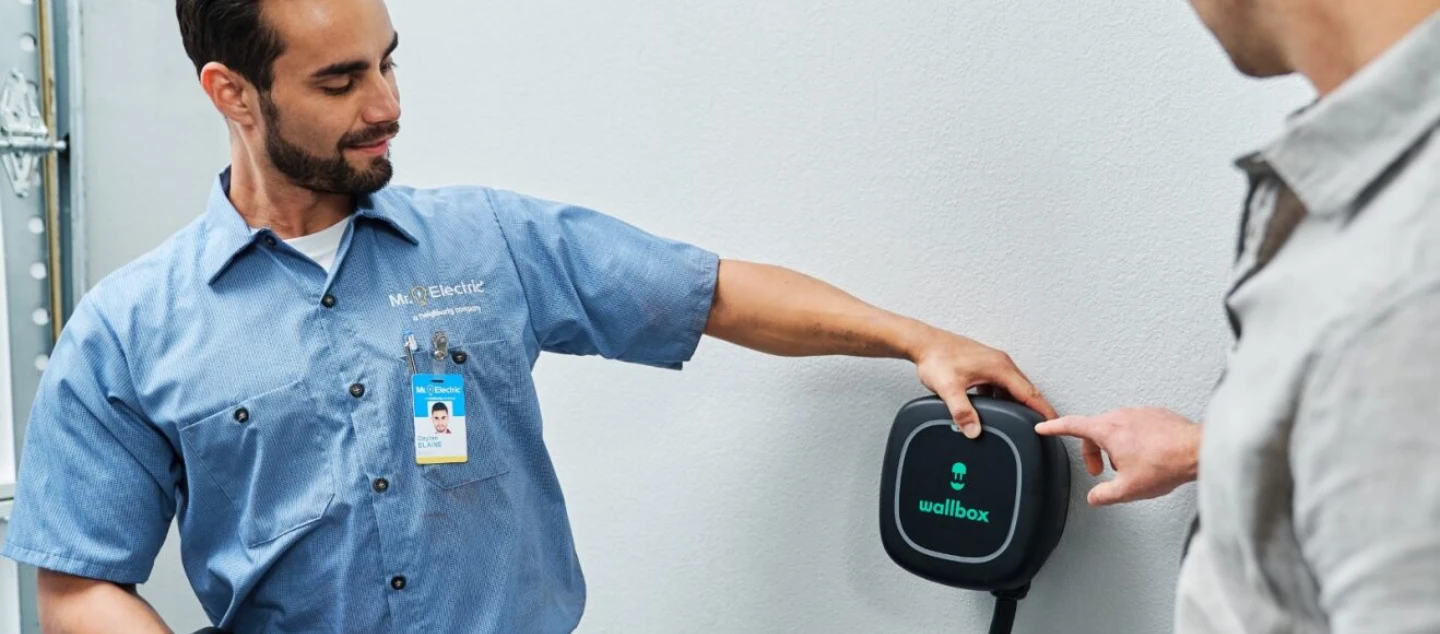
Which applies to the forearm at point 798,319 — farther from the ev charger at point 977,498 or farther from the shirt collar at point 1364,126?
the shirt collar at point 1364,126

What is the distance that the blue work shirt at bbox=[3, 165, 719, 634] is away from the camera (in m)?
1.28

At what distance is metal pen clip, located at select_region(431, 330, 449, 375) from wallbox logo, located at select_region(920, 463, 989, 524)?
1.65ft

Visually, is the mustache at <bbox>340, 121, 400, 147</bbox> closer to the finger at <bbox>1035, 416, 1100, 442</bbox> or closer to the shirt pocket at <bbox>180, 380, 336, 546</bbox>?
the shirt pocket at <bbox>180, 380, 336, 546</bbox>

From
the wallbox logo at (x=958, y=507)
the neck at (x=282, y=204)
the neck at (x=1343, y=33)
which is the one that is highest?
the neck at (x=1343, y=33)

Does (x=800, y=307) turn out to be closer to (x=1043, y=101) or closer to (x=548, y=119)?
(x=1043, y=101)

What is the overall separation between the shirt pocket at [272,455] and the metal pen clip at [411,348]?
99 mm

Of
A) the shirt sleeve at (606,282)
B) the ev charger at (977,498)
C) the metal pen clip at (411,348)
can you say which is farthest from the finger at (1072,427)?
the metal pen clip at (411,348)

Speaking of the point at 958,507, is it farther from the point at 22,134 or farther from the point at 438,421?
the point at 22,134

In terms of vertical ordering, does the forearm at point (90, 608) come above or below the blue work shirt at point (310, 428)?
below

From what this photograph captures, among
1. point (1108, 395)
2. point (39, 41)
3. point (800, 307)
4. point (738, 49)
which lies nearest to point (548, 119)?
point (738, 49)

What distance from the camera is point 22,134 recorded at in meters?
1.82

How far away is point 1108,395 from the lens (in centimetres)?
122

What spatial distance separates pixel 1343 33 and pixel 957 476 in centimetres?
71

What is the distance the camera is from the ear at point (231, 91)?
1.34 metres
